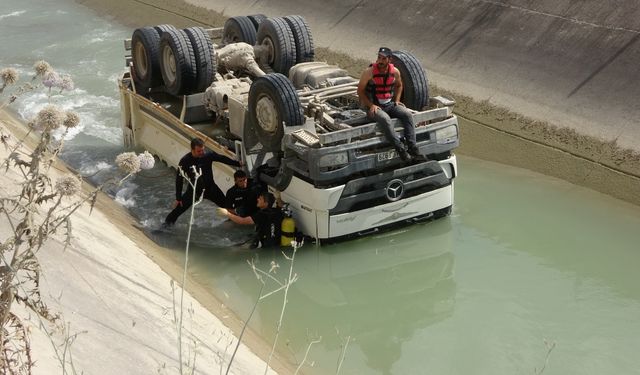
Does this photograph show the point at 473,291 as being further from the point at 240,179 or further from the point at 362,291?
the point at 240,179

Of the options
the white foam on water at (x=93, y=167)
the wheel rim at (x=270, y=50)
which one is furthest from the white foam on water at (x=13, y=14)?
the wheel rim at (x=270, y=50)

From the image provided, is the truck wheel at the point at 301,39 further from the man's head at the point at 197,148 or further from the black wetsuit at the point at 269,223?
the black wetsuit at the point at 269,223

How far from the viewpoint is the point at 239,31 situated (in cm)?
1477

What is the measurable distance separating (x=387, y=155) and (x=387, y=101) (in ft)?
2.25

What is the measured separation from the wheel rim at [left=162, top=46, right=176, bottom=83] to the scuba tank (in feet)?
10.8

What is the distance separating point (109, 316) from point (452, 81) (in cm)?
1064

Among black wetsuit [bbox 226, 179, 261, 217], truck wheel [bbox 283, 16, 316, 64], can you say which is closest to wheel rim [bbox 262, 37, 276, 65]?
truck wheel [bbox 283, 16, 316, 64]

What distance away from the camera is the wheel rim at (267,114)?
11.2 metres

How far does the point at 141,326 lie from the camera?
301 inches

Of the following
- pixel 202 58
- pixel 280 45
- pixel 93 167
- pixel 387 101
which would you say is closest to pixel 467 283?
pixel 387 101

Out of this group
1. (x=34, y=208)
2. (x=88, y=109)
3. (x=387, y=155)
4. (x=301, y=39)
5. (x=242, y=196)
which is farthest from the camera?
(x=88, y=109)

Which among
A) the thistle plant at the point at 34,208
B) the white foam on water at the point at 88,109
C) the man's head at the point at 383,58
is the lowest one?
the white foam on water at the point at 88,109

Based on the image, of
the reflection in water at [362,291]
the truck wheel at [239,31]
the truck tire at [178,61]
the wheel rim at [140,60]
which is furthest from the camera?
the truck wheel at [239,31]

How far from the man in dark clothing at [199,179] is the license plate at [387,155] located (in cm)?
189
